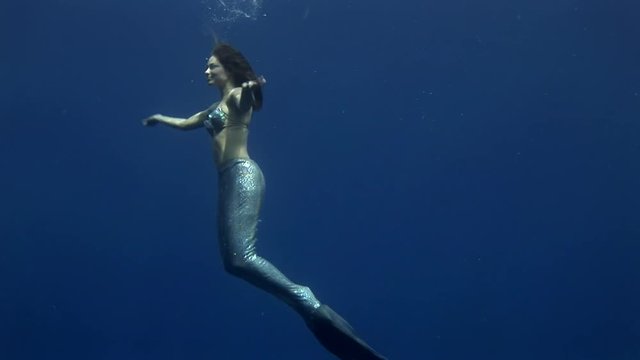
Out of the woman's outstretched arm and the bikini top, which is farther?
the woman's outstretched arm

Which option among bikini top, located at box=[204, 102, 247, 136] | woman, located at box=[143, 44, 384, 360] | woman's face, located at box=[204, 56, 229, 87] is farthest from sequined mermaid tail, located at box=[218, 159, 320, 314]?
woman's face, located at box=[204, 56, 229, 87]

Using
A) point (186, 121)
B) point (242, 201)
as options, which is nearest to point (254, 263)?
point (242, 201)

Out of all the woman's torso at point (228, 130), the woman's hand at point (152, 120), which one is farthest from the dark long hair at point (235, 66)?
the woman's hand at point (152, 120)

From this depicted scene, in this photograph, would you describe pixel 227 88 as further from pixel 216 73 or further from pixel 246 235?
pixel 246 235

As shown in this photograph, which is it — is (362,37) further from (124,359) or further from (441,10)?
(124,359)

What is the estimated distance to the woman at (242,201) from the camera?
455 centimetres

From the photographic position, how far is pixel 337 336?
178 inches

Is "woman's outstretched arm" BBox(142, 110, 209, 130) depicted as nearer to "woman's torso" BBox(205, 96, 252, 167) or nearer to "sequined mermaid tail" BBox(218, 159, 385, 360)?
"woman's torso" BBox(205, 96, 252, 167)

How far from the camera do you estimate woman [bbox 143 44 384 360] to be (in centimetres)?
455

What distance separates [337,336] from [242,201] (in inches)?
39.0

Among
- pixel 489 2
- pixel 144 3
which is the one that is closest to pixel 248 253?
pixel 144 3

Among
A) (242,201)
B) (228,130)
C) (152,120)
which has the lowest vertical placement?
(242,201)

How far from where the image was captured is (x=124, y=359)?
7.32 metres

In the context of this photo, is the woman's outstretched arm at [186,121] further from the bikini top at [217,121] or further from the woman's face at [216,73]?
the woman's face at [216,73]
